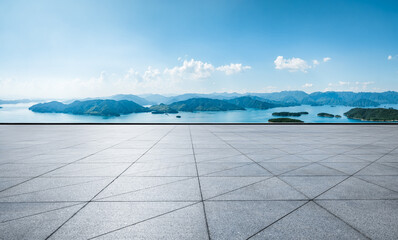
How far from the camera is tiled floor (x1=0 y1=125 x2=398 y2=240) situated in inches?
122

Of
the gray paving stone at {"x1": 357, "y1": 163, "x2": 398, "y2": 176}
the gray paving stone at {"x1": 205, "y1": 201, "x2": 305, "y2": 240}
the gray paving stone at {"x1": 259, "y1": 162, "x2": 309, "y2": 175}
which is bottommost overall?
the gray paving stone at {"x1": 205, "y1": 201, "x2": 305, "y2": 240}

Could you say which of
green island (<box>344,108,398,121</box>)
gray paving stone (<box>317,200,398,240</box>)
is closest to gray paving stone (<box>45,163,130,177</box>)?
gray paving stone (<box>317,200,398,240</box>)

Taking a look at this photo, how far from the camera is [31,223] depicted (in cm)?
326

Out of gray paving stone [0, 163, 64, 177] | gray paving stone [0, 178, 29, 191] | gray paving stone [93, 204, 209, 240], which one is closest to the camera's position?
gray paving stone [93, 204, 209, 240]

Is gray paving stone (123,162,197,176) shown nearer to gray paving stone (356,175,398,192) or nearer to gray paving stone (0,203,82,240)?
gray paving stone (0,203,82,240)

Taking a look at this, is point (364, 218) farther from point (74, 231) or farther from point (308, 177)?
point (74, 231)

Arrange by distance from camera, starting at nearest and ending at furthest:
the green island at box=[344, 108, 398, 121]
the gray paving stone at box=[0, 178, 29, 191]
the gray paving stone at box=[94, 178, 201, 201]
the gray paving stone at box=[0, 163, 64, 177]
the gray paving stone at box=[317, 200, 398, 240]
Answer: the gray paving stone at box=[317, 200, 398, 240] → the gray paving stone at box=[94, 178, 201, 201] → the gray paving stone at box=[0, 178, 29, 191] → the gray paving stone at box=[0, 163, 64, 177] → the green island at box=[344, 108, 398, 121]

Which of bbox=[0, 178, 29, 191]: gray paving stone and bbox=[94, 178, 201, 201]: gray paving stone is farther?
bbox=[0, 178, 29, 191]: gray paving stone

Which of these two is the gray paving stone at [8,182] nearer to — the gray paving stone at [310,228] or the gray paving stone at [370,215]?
the gray paving stone at [310,228]

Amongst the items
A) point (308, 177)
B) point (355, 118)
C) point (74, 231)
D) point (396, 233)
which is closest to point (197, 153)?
point (308, 177)

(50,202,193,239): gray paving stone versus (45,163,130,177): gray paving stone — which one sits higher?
(45,163,130,177): gray paving stone

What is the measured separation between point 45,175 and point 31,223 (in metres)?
2.73

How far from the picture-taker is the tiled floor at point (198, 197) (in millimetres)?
3096

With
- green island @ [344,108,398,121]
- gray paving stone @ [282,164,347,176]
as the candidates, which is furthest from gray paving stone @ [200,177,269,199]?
green island @ [344,108,398,121]
